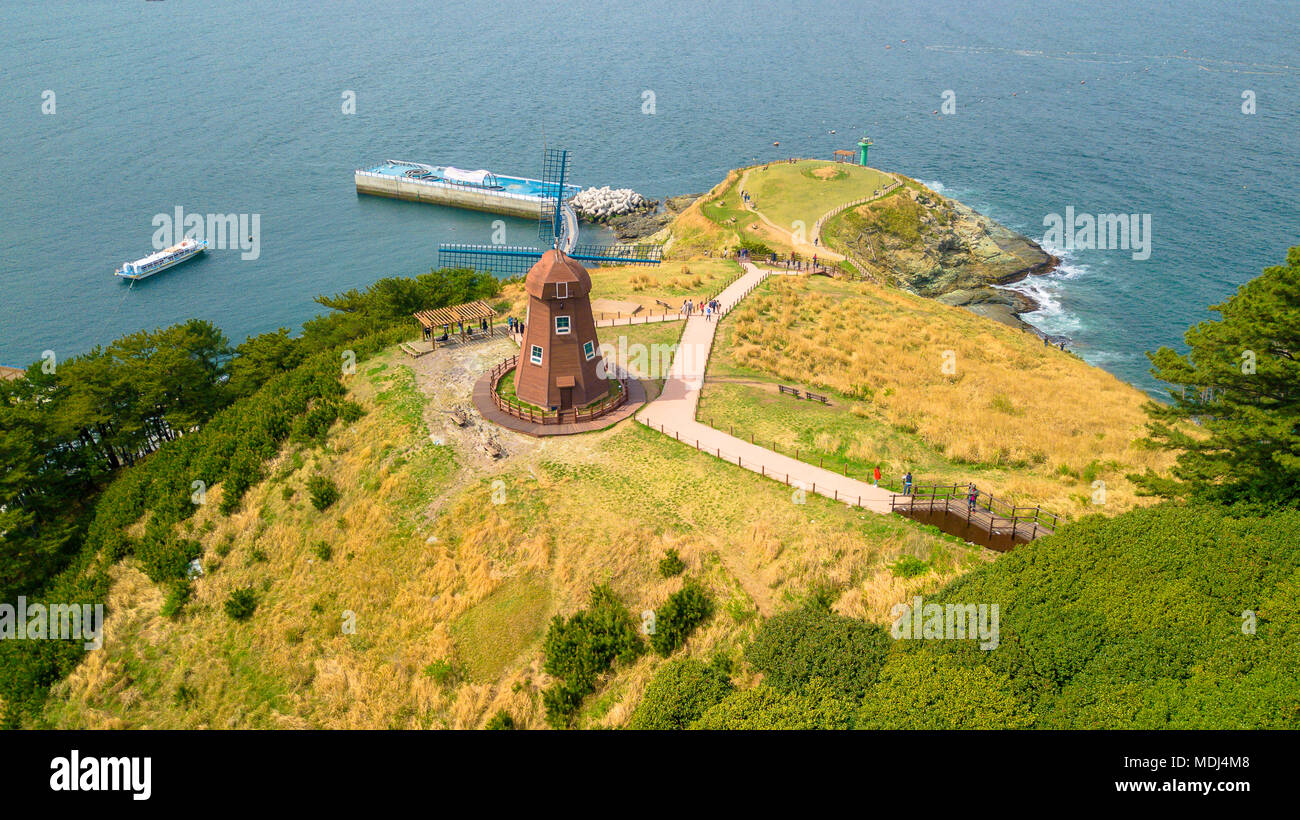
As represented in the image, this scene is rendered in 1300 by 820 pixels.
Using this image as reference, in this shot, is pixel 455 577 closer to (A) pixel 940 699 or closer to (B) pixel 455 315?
(A) pixel 940 699

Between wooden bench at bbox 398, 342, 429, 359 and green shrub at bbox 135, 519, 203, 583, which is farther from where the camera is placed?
wooden bench at bbox 398, 342, 429, 359

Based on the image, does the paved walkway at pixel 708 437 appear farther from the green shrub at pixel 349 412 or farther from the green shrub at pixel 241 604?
the green shrub at pixel 241 604

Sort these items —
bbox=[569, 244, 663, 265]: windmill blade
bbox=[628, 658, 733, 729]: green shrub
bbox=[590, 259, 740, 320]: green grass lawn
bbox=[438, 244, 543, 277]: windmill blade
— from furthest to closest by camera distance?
bbox=[438, 244, 543, 277]: windmill blade, bbox=[569, 244, 663, 265]: windmill blade, bbox=[590, 259, 740, 320]: green grass lawn, bbox=[628, 658, 733, 729]: green shrub

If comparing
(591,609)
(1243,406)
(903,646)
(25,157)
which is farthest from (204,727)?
(25,157)

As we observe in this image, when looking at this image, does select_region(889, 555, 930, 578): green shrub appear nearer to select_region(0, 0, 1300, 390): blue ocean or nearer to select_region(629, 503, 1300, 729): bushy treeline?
select_region(629, 503, 1300, 729): bushy treeline

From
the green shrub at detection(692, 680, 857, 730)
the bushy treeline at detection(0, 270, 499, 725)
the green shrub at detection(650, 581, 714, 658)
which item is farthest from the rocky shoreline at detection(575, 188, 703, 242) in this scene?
the green shrub at detection(692, 680, 857, 730)

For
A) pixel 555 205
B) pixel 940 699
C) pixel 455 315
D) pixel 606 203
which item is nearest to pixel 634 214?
pixel 606 203
